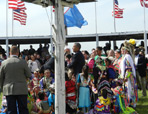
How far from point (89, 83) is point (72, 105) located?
0.90 m

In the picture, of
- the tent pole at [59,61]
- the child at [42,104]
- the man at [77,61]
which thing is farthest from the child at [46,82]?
the tent pole at [59,61]

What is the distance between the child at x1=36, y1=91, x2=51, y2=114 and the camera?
7.82m

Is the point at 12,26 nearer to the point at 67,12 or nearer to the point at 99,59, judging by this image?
the point at 67,12

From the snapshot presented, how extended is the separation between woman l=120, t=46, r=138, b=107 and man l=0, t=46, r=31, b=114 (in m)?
3.45

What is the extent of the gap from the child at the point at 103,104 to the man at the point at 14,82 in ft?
7.11

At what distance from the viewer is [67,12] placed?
31.6ft

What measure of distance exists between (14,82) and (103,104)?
2595 mm

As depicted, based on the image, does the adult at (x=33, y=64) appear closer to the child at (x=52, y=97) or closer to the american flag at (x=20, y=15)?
the child at (x=52, y=97)

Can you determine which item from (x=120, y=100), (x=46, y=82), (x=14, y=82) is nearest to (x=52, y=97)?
(x=46, y=82)

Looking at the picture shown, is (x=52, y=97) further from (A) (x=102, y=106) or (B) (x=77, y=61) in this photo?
(A) (x=102, y=106)

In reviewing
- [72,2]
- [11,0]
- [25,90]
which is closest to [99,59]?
[25,90]

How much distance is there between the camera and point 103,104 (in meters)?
7.83

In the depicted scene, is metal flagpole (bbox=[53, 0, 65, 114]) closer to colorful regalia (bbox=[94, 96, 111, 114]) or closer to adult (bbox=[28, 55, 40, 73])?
colorful regalia (bbox=[94, 96, 111, 114])

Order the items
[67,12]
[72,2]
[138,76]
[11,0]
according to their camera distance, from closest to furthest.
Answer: [72,2]
[67,12]
[138,76]
[11,0]
